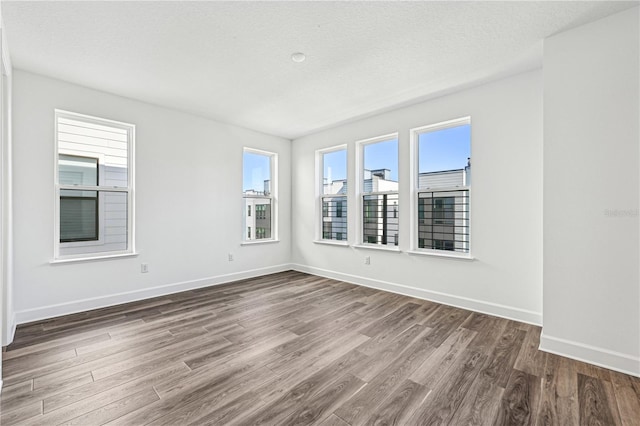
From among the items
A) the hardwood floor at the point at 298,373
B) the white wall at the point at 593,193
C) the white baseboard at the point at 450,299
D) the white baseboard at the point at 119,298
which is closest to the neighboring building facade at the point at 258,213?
the white baseboard at the point at 119,298

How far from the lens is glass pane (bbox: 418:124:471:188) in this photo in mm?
3621

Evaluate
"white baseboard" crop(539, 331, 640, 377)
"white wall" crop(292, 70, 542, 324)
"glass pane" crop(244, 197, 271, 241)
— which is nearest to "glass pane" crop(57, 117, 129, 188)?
"glass pane" crop(244, 197, 271, 241)

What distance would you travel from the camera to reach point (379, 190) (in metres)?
4.57

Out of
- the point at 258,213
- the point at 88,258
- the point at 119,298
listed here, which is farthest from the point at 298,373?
the point at 258,213

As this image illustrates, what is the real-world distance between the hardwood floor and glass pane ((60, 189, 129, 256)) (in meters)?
0.83

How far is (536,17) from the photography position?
221cm

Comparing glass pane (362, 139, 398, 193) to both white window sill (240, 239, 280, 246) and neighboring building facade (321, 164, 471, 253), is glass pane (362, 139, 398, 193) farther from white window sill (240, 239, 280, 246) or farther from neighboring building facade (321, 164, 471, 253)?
white window sill (240, 239, 280, 246)

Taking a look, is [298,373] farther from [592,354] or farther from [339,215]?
[339,215]

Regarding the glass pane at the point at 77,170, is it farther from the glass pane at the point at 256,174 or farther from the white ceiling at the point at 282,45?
the glass pane at the point at 256,174

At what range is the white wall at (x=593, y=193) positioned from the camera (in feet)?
7.03

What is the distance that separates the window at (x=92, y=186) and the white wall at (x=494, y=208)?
3672mm

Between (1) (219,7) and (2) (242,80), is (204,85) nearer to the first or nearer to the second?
(2) (242,80)

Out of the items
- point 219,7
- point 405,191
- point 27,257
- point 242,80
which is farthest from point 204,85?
point 405,191

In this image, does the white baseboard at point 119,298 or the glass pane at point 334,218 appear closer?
the white baseboard at point 119,298
